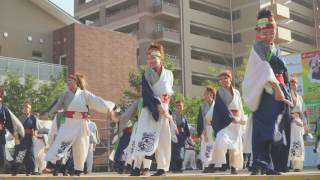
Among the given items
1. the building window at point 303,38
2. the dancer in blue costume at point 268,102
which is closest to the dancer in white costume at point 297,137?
the dancer in blue costume at point 268,102

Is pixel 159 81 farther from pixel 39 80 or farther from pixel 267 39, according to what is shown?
pixel 39 80

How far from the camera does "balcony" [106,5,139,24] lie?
4231 cm

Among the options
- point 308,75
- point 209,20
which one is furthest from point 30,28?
point 209,20

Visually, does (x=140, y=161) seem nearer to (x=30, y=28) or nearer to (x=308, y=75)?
(x=308, y=75)

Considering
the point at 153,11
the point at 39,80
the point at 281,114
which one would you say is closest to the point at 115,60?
the point at 39,80

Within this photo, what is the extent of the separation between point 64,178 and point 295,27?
4594 cm

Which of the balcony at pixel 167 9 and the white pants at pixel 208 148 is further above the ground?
the balcony at pixel 167 9

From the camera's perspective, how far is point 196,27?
1745 inches

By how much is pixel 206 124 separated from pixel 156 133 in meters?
4.69

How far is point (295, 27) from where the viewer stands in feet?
161

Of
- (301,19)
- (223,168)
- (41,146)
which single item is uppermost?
(301,19)

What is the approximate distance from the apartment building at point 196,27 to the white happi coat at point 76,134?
30.8 metres

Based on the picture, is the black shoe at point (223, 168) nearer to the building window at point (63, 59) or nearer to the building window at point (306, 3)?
the building window at point (63, 59)

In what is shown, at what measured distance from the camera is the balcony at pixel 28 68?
23.3 meters
